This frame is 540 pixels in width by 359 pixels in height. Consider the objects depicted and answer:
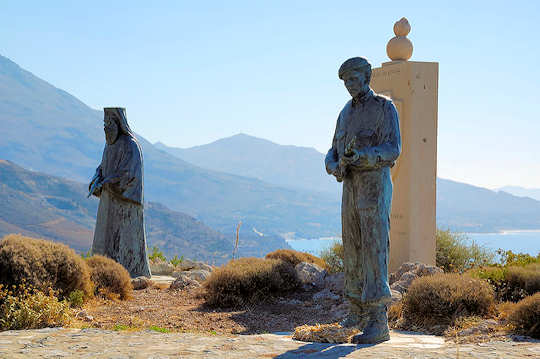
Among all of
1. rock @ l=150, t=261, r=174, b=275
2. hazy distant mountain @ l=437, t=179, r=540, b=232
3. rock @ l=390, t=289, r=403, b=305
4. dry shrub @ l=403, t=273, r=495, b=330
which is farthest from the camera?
hazy distant mountain @ l=437, t=179, r=540, b=232

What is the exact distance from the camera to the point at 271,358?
185 inches

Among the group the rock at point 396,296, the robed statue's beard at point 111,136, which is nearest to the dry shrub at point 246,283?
the rock at point 396,296

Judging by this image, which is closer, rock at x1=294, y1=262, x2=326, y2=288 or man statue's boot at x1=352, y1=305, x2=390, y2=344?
man statue's boot at x1=352, y1=305, x2=390, y2=344

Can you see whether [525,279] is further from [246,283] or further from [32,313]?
[32,313]

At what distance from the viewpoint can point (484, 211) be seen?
10269cm

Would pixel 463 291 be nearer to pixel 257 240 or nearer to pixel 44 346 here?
pixel 44 346

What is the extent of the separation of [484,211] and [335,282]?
9967 centimetres

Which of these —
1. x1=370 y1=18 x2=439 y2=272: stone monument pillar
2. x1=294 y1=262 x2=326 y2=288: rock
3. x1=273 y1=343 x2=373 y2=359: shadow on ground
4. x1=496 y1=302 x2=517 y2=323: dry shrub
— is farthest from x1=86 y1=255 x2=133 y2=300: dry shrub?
x1=496 y1=302 x2=517 y2=323: dry shrub

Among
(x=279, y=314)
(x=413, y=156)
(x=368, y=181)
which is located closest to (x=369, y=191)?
(x=368, y=181)

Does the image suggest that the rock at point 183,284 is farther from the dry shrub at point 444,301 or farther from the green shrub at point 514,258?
the green shrub at point 514,258

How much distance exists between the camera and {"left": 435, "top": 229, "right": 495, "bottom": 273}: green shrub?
12.4 metres

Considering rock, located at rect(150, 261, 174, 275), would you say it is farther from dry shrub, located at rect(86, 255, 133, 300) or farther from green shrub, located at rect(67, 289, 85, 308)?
green shrub, located at rect(67, 289, 85, 308)

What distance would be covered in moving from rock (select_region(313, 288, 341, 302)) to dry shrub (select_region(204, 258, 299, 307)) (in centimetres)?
57

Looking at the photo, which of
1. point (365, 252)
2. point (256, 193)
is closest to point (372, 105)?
point (365, 252)
